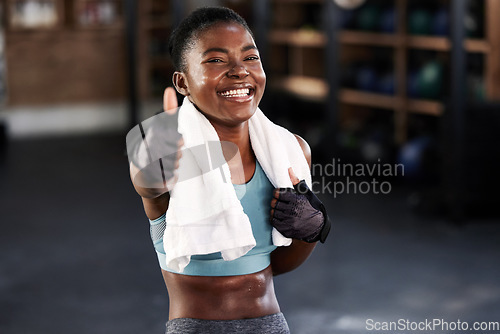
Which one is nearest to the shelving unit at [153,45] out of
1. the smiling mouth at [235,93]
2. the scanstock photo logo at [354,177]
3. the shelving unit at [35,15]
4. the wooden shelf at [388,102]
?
the shelving unit at [35,15]

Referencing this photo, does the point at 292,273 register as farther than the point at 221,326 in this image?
Yes

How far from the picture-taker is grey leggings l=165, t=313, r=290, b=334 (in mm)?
1551

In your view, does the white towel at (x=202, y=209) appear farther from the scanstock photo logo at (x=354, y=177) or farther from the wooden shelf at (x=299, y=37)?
the wooden shelf at (x=299, y=37)

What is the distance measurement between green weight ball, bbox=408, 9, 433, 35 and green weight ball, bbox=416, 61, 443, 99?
0.98 feet

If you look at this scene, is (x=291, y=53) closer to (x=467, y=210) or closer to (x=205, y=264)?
(x=467, y=210)

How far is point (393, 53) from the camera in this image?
737 centimetres

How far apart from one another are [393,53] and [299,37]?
3.52 ft

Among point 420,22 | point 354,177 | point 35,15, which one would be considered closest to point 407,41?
point 420,22

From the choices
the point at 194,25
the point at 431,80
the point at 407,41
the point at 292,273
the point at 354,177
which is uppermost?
the point at 194,25

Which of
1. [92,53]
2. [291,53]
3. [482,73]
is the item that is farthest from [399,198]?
[92,53]

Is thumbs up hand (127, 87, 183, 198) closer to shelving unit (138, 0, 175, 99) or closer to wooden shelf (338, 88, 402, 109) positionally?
wooden shelf (338, 88, 402, 109)

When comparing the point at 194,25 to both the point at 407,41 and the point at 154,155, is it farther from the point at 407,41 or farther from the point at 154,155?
the point at 407,41

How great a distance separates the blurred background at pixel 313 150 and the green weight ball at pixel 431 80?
0.01 meters

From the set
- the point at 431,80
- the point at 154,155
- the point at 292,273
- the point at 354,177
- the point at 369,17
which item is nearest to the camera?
the point at 154,155
